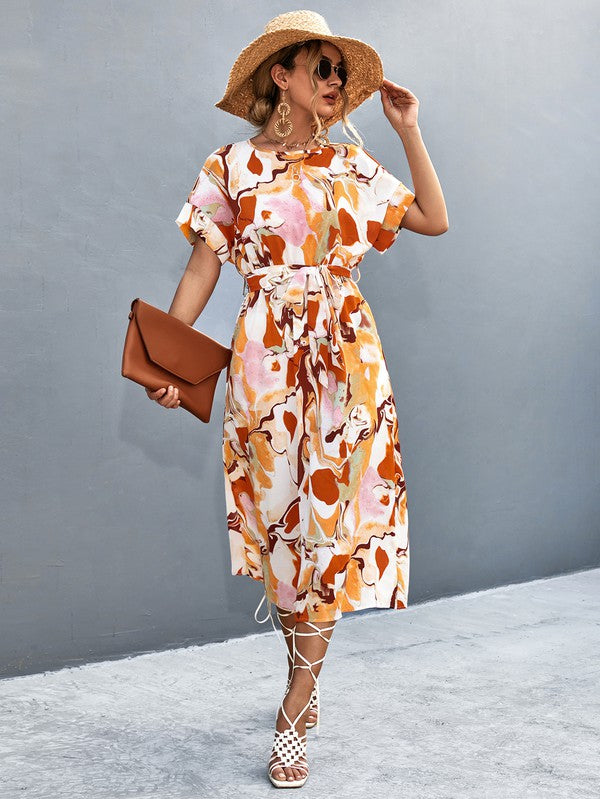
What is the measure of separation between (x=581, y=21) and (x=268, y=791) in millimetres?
3679

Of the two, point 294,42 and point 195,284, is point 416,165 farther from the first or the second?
point 195,284

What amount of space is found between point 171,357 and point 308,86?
2.32ft

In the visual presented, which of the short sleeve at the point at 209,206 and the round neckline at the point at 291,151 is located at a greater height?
the round neckline at the point at 291,151

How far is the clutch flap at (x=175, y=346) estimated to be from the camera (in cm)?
215

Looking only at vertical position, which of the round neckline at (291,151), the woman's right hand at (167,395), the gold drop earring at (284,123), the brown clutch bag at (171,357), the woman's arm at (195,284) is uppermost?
the gold drop earring at (284,123)

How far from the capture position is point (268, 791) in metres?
2.04

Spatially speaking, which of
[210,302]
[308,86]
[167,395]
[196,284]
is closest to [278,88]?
[308,86]

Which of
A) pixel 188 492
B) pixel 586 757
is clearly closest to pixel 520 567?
pixel 188 492

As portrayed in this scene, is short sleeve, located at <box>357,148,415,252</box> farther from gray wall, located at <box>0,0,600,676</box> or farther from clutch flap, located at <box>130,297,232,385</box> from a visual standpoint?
gray wall, located at <box>0,0,600,676</box>

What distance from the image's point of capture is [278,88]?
92.0 inches

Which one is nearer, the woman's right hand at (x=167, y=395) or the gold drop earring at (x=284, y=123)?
the woman's right hand at (x=167, y=395)

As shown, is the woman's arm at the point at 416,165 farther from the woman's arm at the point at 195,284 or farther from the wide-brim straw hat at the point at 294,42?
the woman's arm at the point at 195,284

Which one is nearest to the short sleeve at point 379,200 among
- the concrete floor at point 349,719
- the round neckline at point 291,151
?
the round neckline at point 291,151

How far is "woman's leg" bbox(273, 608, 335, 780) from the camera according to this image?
2162mm
